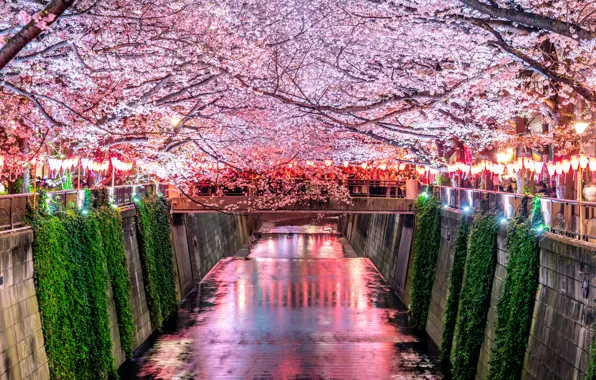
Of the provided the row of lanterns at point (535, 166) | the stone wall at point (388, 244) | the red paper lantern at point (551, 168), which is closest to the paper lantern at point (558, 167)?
the row of lanterns at point (535, 166)

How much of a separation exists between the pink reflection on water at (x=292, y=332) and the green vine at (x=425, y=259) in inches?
32.6

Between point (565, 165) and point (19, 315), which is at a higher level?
point (565, 165)

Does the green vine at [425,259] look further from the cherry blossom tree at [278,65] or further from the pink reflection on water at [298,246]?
the pink reflection on water at [298,246]

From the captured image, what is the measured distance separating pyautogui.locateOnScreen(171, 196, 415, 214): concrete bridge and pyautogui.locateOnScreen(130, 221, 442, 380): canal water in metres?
3.84

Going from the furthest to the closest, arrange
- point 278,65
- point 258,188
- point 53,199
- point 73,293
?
point 258,188 → point 278,65 → point 53,199 → point 73,293

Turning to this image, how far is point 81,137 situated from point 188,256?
14162 mm

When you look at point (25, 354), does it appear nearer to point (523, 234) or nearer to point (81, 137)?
point (81, 137)

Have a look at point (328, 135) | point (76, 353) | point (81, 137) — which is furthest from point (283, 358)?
point (328, 135)

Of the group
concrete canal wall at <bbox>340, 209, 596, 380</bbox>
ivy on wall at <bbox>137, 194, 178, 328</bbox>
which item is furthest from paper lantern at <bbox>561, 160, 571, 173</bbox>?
ivy on wall at <bbox>137, 194, 178, 328</bbox>

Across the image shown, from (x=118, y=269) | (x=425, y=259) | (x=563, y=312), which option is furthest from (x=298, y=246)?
(x=563, y=312)

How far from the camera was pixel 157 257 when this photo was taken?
2475 centimetres

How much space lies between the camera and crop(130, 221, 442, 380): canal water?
18547mm

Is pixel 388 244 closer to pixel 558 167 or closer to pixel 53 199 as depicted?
pixel 558 167

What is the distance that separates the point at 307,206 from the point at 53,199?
1569cm
